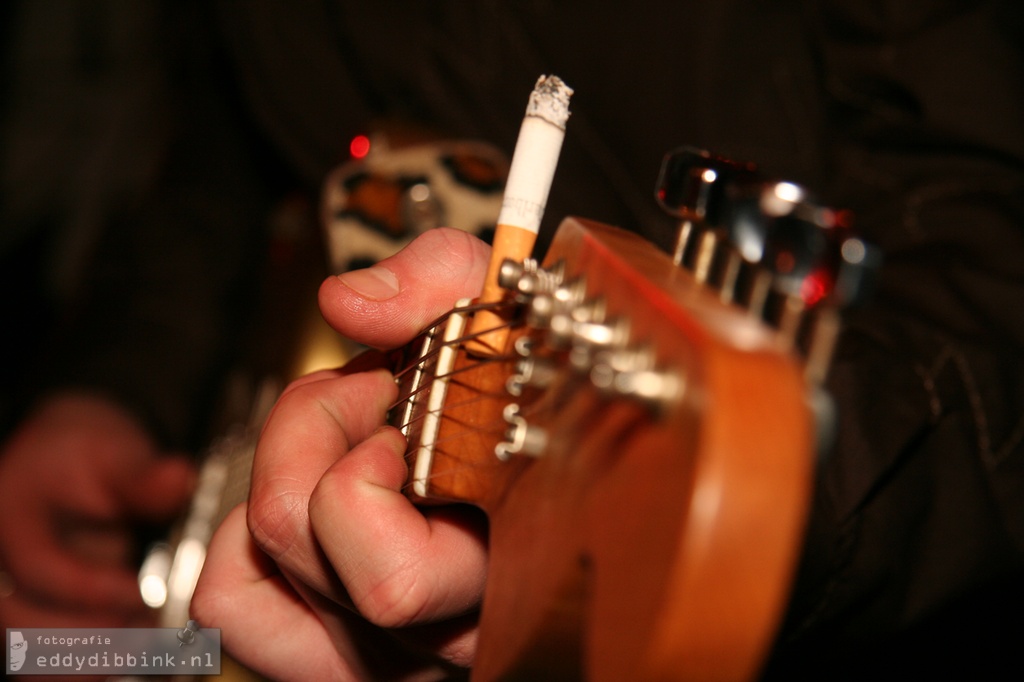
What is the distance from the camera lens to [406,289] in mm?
651

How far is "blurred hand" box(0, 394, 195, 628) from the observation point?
3.97ft

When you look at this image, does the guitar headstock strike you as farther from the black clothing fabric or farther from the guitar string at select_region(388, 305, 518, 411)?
the black clothing fabric

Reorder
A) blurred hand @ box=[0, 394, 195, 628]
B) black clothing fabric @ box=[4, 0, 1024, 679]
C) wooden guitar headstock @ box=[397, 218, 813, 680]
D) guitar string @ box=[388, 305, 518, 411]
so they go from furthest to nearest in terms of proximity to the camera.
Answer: blurred hand @ box=[0, 394, 195, 628] → black clothing fabric @ box=[4, 0, 1024, 679] → guitar string @ box=[388, 305, 518, 411] → wooden guitar headstock @ box=[397, 218, 813, 680]

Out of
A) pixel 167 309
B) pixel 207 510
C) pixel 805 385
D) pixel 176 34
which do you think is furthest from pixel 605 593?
pixel 176 34

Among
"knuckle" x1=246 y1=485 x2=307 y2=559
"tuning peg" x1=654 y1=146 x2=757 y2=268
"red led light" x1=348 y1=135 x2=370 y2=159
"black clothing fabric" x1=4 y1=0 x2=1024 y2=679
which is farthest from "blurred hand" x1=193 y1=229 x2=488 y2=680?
"red led light" x1=348 y1=135 x2=370 y2=159

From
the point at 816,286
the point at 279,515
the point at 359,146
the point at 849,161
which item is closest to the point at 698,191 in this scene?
the point at 816,286

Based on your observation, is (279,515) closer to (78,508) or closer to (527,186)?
(527,186)

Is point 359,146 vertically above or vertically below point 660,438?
above

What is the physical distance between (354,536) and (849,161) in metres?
0.83

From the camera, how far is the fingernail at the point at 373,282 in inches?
24.9

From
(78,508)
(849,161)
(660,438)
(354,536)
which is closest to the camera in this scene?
(660,438)

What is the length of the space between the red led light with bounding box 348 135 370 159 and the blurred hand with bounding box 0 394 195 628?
2.22 ft

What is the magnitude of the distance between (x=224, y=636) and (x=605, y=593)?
0.52 metres

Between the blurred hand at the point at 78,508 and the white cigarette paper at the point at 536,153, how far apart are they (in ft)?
3.39
